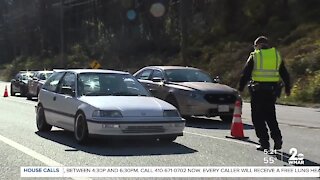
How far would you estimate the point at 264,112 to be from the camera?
8.88 metres

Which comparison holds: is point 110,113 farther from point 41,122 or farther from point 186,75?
point 186,75

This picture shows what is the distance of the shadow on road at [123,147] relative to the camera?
9.04m

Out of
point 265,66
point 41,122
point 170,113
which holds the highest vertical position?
point 265,66

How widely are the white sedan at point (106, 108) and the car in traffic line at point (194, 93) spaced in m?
3.24

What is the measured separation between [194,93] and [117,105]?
474 cm

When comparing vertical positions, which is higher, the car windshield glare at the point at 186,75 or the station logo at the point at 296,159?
the car windshield glare at the point at 186,75

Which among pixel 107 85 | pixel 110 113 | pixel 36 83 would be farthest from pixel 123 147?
pixel 36 83

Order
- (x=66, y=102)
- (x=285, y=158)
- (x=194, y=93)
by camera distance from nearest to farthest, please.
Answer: (x=285, y=158) → (x=66, y=102) → (x=194, y=93)

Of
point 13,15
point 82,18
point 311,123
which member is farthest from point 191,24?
point 13,15

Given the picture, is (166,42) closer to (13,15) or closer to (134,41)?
(134,41)

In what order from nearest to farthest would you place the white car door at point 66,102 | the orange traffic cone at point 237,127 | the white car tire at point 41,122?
the white car door at point 66,102 → the orange traffic cone at point 237,127 → the white car tire at point 41,122

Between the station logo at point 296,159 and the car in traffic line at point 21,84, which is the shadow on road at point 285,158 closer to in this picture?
the station logo at point 296,159

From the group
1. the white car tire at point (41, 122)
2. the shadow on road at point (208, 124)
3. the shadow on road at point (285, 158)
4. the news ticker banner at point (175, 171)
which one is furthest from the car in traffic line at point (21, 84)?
the news ticker banner at point (175, 171)

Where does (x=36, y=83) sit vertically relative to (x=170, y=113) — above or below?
below
